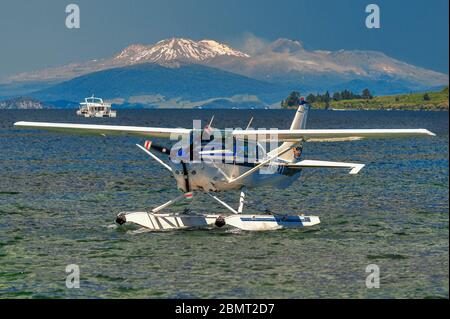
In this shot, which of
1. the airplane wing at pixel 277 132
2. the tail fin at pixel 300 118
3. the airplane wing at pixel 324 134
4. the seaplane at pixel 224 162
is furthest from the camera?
the tail fin at pixel 300 118

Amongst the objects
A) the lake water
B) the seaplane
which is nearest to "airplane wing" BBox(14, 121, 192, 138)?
the seaplane

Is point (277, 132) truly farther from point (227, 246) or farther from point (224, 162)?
point (227, 246)

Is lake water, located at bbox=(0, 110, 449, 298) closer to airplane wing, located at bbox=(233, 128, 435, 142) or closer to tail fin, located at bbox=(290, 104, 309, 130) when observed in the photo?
airplane wing, located at bbox=(233, 128, 435, 142)

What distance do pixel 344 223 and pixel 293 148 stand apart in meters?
2.80

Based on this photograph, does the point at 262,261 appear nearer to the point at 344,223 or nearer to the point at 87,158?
the point at 344,223

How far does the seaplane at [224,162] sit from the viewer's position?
21.5 metres

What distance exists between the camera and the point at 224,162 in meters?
22.4
